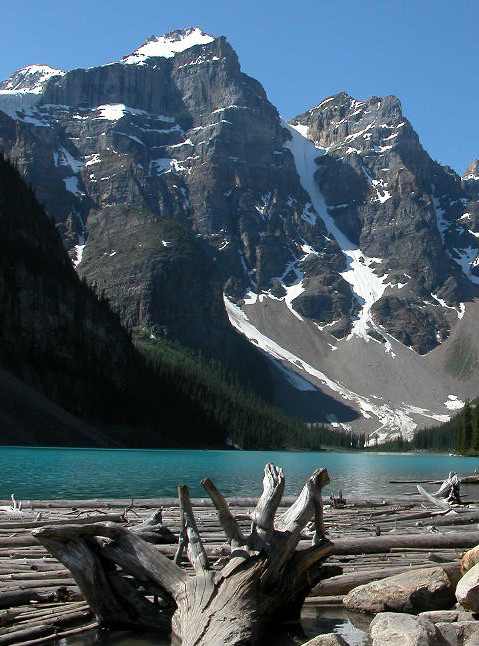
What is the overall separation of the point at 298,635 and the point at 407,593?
2275 millimetres

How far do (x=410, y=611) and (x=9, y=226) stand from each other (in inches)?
6502

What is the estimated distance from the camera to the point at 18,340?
14550cm

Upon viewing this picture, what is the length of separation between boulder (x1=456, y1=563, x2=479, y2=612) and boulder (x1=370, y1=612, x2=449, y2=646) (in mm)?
1615

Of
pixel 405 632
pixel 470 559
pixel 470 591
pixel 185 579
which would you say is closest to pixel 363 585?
pixel 470 559

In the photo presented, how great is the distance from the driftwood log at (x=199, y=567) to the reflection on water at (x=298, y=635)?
255 mm

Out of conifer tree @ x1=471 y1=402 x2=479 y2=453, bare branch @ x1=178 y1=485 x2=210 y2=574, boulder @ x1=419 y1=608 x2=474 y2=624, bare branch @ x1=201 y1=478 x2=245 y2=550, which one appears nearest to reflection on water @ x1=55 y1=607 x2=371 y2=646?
boulder @ x1=419 y1=608 x2=474 y2=624

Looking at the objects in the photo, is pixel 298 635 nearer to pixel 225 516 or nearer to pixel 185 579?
pixel 185 579

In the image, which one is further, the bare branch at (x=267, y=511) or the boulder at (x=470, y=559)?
the boulder at (x=470, y=559)

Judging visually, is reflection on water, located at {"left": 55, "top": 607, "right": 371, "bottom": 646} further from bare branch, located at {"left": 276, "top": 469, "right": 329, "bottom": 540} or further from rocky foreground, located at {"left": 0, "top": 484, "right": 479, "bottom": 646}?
bare branch, located at {"left": 276, "top": 469, "right": 329, "bottom": 540}

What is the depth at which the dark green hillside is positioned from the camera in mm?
140625

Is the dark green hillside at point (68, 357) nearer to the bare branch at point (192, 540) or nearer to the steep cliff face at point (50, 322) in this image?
the steep cliff face at point (50, 322)

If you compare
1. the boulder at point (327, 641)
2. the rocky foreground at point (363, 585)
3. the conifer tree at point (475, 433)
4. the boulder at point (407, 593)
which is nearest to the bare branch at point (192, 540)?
the rocky foreground at point (363, 585)

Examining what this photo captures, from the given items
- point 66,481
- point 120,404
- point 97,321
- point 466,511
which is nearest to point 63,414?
point 120,404

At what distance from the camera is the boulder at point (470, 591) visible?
38.6 feet
